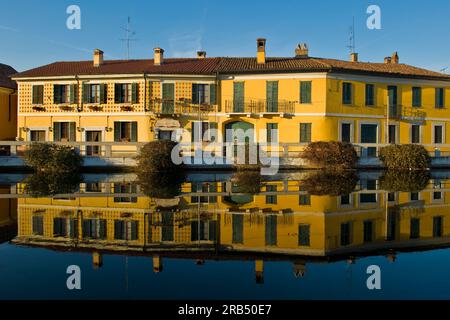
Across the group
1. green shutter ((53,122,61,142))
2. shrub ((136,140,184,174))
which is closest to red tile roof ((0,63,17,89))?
green shutter ((53,122,61,142))

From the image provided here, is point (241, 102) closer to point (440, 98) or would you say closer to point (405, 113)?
point (405, 113)

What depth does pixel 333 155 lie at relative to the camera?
79.7 feet

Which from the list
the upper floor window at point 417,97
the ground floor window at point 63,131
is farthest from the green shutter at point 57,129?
the upper floor window at point 417,97

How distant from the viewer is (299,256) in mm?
6320

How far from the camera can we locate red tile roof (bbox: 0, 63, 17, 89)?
34844 mm

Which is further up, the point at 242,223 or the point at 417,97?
the point at 417,97

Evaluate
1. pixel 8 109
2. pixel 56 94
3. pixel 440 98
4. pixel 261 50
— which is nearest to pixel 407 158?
pixel 440 98

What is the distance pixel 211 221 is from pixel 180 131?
2205cm

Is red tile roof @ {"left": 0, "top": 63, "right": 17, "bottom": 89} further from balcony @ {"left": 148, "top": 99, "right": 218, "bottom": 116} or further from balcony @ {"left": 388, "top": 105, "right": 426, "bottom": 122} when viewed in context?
balcony @ {"left": 388, "top": 105, "right": 426, "bottom": 122}

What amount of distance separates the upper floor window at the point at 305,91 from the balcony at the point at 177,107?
21.8 feet

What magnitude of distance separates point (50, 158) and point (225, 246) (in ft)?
58.4

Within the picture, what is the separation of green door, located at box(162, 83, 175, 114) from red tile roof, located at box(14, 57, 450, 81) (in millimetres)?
1069
